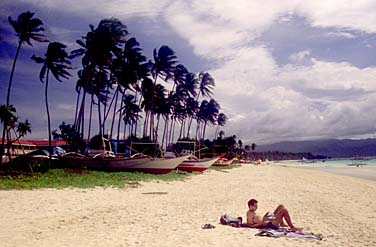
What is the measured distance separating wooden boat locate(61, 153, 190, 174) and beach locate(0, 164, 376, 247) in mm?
7847

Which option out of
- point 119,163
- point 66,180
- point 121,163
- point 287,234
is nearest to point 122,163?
point 121,163

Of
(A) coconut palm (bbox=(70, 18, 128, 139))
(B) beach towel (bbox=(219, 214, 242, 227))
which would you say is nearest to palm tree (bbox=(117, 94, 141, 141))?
(A) coconut palm (bbox=(70, 18, 128, 139))

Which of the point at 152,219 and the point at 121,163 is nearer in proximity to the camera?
the point at 152,219

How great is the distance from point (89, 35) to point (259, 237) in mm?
27702

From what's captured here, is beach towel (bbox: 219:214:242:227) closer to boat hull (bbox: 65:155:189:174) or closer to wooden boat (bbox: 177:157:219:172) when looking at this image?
boat hull (bbox: 65:155:189:174)

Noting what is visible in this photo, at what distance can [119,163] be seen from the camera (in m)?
24.2

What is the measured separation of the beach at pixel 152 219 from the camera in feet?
25.4

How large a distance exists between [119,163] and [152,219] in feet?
47.6

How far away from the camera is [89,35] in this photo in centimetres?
3161

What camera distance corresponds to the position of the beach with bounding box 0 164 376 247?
7.73 meters

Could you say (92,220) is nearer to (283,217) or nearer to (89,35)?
(283,217)

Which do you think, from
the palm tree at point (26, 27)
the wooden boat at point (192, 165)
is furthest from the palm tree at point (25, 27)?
the wooden boat at point (192, 165)

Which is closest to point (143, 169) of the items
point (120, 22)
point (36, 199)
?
point (36, 199)

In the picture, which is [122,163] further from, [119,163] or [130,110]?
[130,110]
